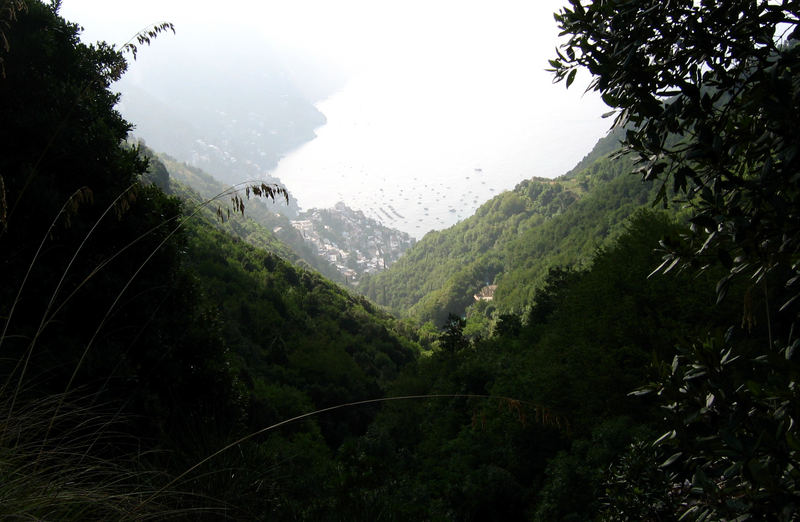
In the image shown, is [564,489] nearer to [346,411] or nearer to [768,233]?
[768,233]

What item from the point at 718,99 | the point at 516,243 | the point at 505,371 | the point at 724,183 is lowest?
the point at 505,371

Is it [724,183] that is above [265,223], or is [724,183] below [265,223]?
below

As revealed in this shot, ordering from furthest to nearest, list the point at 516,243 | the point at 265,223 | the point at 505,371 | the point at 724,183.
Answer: the point at 265,223 < the point at 516,243 < the point at 505,371 < the point at 724,183

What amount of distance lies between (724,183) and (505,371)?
869 inches

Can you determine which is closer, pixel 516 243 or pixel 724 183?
pixel 724 183

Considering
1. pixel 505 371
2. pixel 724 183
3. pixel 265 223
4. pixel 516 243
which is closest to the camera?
pixel 724 183

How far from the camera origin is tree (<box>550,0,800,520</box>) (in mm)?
1299

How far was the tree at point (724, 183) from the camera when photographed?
130 centimetres

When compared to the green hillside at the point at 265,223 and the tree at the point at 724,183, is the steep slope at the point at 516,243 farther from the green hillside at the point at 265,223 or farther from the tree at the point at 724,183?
the tree at the point at 724,183

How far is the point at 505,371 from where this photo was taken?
2241 cm

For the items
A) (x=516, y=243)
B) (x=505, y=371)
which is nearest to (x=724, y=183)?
(x=505, y=371)

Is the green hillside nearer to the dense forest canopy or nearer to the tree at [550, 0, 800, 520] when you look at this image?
the dense forest canopy

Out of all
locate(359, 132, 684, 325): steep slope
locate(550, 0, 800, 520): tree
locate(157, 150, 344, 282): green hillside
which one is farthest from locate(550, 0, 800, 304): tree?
locate(157, 150, 344, 282): green hillside

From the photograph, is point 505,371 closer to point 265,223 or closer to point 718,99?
point 718,99
